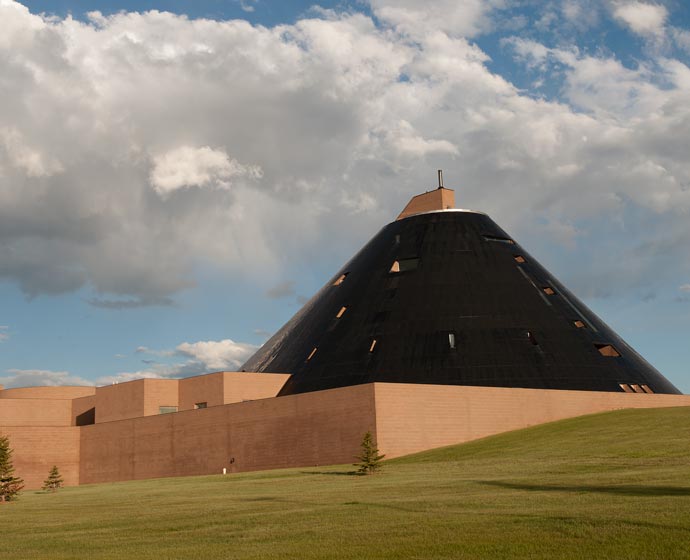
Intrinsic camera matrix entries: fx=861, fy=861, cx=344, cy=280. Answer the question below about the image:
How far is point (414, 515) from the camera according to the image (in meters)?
18.8

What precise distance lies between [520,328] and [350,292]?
14221mm

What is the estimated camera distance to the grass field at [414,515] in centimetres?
1459

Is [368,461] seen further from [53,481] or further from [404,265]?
[404,265]

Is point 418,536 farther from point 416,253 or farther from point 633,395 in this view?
point 416,253

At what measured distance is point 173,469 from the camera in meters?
58.5

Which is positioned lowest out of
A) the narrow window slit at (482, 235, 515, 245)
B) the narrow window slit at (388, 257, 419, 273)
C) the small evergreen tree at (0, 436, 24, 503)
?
the small evergreen tree at (0, 436, 24, 503)

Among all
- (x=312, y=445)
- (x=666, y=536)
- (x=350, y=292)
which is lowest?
(x=666, y=536)

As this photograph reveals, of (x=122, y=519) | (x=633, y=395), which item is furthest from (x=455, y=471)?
(x=633, y=395)

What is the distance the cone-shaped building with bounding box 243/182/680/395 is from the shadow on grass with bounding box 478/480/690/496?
2777cm

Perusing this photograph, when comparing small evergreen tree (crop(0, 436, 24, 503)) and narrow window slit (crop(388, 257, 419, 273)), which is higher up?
narrow window slit (crop(388, 257, 419, 273))

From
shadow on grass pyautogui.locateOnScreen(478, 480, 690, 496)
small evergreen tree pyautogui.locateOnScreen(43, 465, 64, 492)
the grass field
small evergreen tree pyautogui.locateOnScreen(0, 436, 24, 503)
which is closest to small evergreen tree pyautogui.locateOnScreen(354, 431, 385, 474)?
the grass field

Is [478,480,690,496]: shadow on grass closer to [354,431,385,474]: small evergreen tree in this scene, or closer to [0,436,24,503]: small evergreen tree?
[354,431,385,474]: small evergreen tree

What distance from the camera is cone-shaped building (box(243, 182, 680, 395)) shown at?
54.2 metres

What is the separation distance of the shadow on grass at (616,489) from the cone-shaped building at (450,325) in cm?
2777
